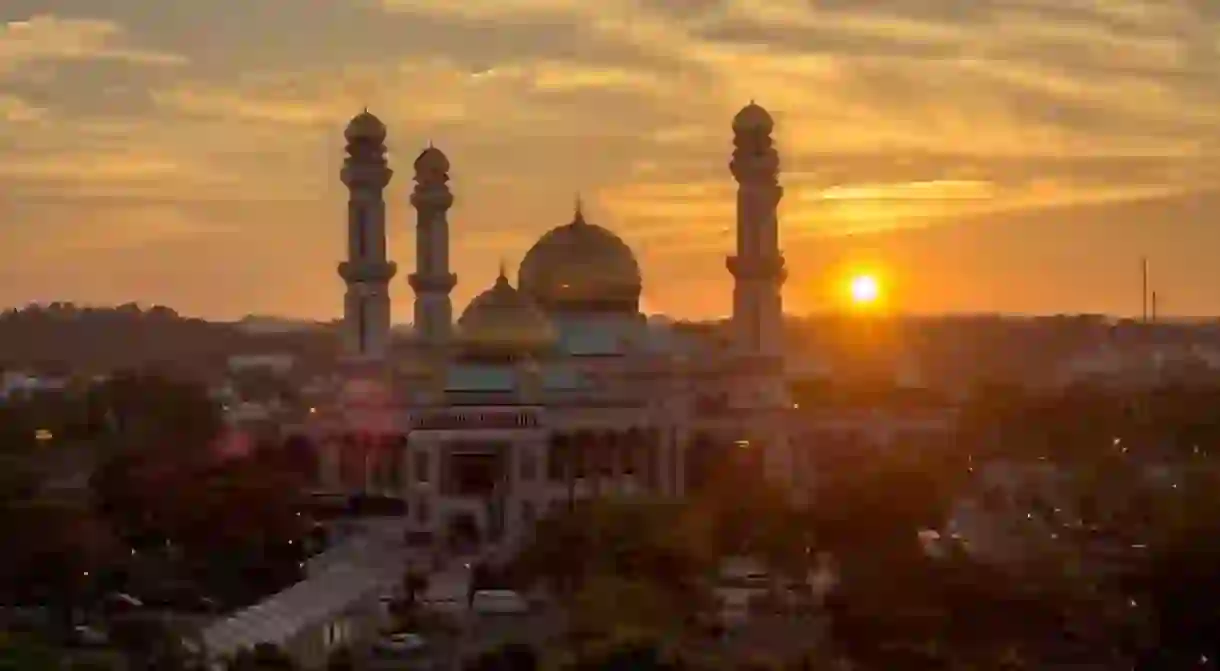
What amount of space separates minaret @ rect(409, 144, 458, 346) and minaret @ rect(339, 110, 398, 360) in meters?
1.23

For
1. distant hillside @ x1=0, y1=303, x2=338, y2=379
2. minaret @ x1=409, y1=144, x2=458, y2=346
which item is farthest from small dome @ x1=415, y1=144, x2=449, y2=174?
distant hillside @ x1=0, y1=303, x2=338, y2=379

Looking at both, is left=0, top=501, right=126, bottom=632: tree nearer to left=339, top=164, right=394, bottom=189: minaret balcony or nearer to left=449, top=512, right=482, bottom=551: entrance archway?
left=449, top=512, right=482, bottom=551: entrance archway

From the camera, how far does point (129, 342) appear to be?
14538 centimetres

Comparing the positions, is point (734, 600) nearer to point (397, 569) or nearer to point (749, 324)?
point (397, 569)

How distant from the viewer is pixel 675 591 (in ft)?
93.5

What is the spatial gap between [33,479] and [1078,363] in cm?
9252

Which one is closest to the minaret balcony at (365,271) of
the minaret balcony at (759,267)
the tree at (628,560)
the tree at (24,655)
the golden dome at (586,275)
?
the golden dome at (586,275)

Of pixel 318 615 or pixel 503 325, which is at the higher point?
pixel 503 325

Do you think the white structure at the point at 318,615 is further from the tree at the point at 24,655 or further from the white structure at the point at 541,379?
the white structure at the point at 541,379

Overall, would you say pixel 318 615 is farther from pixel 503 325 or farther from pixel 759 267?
pixel 759 267

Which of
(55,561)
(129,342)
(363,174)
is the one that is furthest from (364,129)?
(129,342)

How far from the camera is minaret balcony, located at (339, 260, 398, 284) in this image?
48188 mm

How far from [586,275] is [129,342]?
10393 cm

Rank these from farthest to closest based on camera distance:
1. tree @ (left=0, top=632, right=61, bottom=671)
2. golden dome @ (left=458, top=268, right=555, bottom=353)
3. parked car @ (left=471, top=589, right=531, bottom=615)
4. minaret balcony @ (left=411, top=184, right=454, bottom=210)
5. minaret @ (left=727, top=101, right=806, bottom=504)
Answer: minaret balcony @ (left=411, top=184, right=454, bottom=210) → minaret @ (left=727, top=101, right=806, bottom=504) → golden dome @ (left=458, top=268, right=555, bottom=353) → parked car @ (left=471, top=589, right=531, bottom=615) → tree @ (left=0, top=632, right=61, bottom=671)
